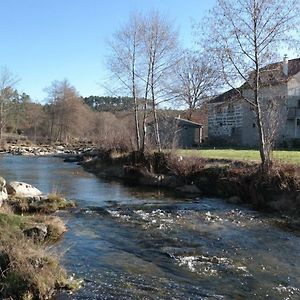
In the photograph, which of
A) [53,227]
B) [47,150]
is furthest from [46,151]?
[53,227]

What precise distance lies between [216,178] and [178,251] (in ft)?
38.3

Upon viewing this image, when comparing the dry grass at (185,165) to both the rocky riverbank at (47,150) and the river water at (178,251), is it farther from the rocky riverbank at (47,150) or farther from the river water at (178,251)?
the rocky riverbank at (47,150)

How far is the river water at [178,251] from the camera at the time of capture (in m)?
8.90

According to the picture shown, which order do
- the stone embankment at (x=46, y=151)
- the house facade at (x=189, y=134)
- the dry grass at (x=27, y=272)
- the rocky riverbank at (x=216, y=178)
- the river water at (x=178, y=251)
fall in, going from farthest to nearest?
the stone embankment at (x=46, y=151), the house facade at (x=189, y=134), the rocky riverbank at (x=216, y=178), the river water at (x=178, y=251), the dry grass at (x=27, y=272)

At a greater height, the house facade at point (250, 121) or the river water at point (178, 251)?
the house facade at point (250, 121)

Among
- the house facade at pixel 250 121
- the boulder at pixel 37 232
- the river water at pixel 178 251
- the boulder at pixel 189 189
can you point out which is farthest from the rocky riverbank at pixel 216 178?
the boulder at pixel 37 232

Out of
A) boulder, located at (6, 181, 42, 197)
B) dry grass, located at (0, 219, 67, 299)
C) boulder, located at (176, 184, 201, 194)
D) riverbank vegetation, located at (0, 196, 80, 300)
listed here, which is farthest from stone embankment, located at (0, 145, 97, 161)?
dry grass, located at (0, 219, 67, 299)

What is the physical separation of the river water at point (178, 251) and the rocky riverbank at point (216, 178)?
1279mm

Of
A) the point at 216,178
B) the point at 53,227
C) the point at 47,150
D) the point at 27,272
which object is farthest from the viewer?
the point at 47,150

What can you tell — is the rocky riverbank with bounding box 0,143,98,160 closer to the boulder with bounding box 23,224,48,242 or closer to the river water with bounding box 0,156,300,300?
the river water with bounding box 0,156,300,300

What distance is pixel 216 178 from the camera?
904 inches

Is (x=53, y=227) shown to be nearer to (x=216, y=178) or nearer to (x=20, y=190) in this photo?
(x=20, y=190)

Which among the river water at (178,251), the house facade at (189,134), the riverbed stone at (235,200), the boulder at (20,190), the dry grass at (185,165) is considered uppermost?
the house facade at (189,134)

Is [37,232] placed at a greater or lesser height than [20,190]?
lesser
